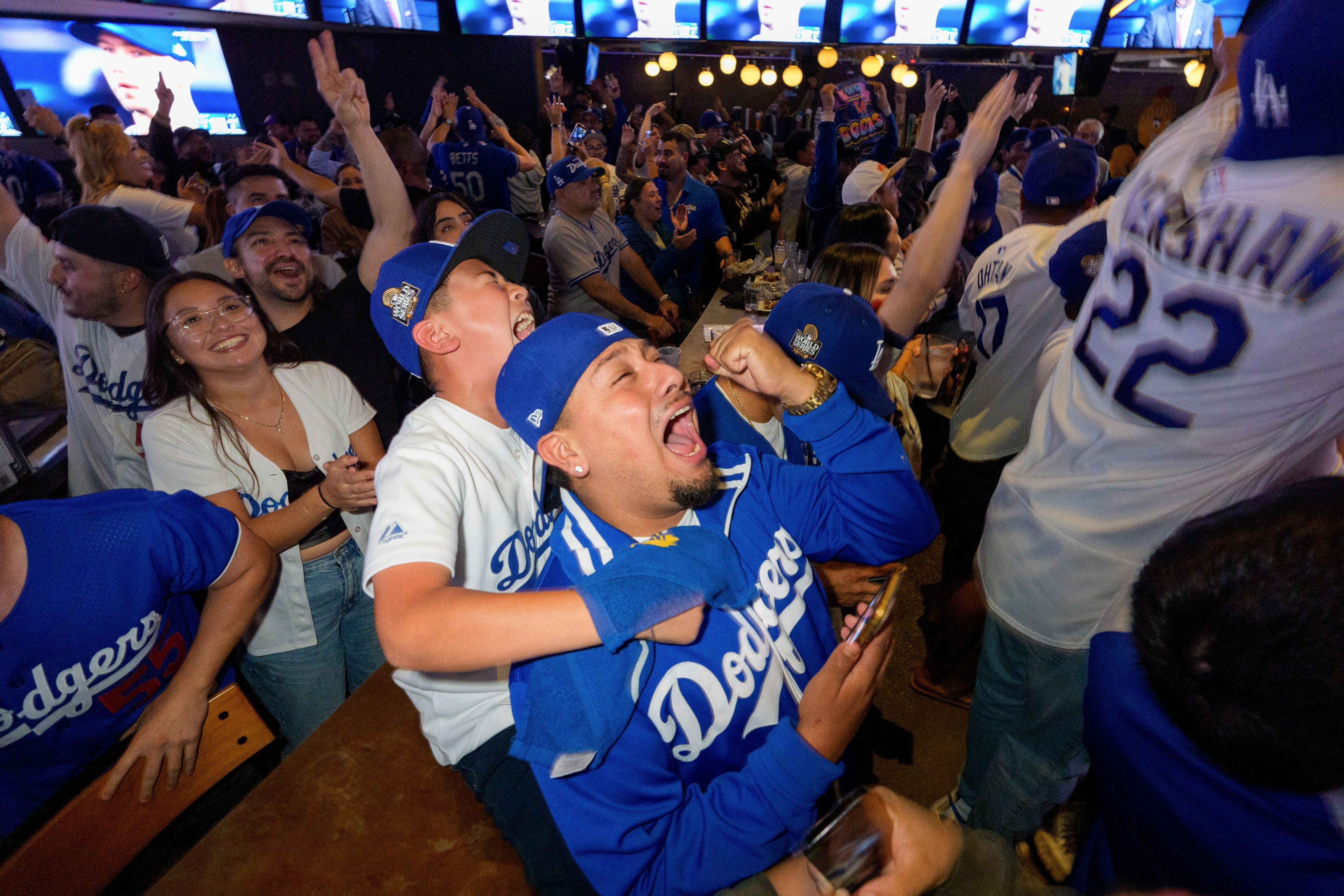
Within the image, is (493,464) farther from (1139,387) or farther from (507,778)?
(1139,387)

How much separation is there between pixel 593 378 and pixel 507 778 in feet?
3.10

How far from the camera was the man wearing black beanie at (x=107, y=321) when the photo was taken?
261 cm

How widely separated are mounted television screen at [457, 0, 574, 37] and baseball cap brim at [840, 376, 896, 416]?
31.4ft

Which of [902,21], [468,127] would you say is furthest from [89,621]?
[902,21]

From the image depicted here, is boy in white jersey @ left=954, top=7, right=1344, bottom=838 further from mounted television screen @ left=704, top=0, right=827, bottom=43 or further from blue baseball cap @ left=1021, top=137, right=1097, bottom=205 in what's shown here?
mounted television screen @ left=704, top=0, right=827, bottom=43

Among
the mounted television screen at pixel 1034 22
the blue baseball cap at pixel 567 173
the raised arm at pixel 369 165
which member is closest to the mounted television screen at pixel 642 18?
the mounted television screen at pixel 1034 22

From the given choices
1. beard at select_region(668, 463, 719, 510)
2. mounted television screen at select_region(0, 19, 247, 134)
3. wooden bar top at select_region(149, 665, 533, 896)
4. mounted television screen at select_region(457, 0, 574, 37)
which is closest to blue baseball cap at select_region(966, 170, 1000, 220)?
beard at select_region(668, 463, 719, 510)

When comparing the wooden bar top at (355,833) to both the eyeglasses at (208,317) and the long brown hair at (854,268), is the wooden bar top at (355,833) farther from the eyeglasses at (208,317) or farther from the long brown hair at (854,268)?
the long brown hair at (854,268)

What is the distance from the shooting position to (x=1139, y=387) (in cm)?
155

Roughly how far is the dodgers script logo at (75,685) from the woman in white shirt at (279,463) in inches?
16.8

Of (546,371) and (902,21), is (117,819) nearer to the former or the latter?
(546,371)

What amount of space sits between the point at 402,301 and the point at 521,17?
9708mm

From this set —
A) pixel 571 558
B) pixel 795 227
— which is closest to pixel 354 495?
pixel 571 558

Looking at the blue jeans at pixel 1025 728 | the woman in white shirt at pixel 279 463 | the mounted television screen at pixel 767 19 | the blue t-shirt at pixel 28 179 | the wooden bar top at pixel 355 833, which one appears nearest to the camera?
the wooden bar top at pixel 355 833
